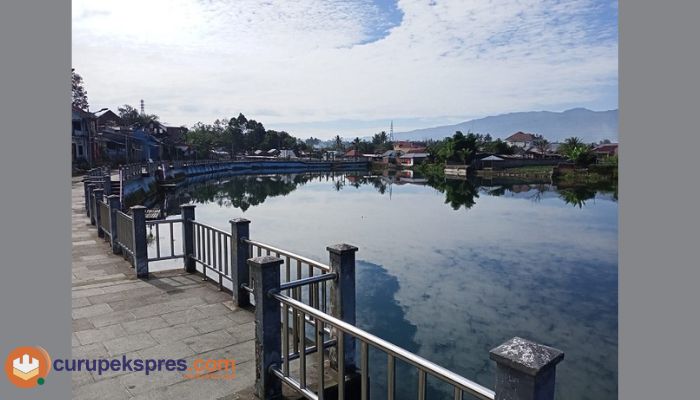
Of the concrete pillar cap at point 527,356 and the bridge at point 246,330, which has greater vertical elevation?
the concrete pillar cap at point 527,356

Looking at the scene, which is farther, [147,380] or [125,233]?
[125,233]

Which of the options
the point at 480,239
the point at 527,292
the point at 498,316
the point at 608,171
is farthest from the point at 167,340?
the point at 608,171

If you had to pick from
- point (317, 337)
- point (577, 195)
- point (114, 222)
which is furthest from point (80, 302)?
point (577, 195)

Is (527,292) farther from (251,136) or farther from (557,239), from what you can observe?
A: (251,136)

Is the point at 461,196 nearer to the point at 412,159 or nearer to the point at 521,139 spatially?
the point at 412,159

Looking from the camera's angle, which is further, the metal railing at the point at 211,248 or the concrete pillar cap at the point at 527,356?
the metal railing at the point at 211,248

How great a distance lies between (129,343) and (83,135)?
4408cm

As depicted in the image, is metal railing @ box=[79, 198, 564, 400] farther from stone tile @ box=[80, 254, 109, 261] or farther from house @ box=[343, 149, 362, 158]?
house @ box=[343, 149, 362, 158]

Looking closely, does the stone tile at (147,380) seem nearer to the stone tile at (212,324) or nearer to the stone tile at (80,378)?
the stone tile at (80,378)

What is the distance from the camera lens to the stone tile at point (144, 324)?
5293mm

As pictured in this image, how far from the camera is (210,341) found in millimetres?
4973

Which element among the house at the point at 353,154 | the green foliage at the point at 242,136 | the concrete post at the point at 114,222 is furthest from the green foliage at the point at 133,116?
the concrete post at the point at 114,222

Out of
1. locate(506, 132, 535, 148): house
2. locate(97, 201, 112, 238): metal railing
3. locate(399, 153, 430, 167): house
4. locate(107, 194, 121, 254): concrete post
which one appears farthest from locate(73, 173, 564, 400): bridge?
locate(506, 132, 535, 148): house

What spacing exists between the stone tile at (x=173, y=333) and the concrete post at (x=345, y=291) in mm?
1926
